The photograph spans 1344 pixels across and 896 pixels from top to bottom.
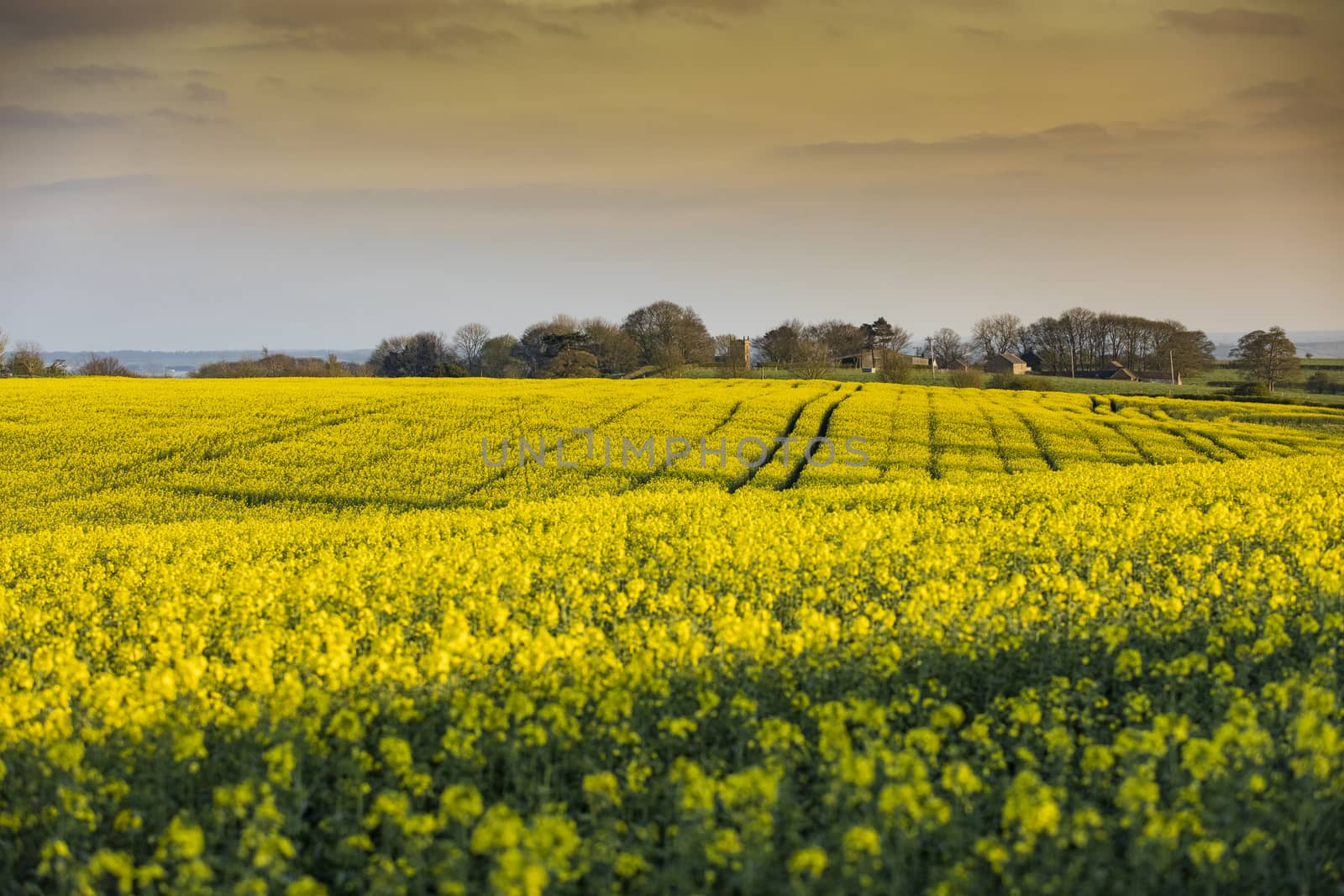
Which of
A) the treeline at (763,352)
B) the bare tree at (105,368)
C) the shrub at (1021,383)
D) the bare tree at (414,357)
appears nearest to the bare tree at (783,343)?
the treeline at (763,352)

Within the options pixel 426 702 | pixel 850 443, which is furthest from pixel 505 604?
pixel 850 443

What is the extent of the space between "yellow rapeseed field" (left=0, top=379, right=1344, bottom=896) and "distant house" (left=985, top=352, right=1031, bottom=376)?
10240 centimetres

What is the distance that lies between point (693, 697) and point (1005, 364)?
118904 millimetres

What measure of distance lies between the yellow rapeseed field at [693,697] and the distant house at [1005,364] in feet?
336

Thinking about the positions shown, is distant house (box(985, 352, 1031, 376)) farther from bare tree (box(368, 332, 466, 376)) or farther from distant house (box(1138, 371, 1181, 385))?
bare tree (box(368, 332, 466, 376))

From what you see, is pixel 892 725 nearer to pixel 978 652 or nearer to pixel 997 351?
pixel 978 652

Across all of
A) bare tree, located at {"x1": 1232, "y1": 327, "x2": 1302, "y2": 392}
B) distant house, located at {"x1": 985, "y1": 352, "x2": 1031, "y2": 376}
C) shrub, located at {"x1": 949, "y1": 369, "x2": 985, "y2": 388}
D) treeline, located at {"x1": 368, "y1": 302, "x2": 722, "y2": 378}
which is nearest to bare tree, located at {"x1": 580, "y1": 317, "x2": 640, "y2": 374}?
treeline, located at {"x1": 368, "y1": 302, "x2": 722, "y2": 378}

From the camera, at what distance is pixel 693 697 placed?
24.8ft

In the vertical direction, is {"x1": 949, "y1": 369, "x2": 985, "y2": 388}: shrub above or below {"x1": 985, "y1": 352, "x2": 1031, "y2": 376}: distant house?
below

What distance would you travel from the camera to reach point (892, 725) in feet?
24.7

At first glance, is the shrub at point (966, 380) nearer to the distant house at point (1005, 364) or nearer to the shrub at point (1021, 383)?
the shrub at point (1021, 383)

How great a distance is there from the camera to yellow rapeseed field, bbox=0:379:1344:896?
518cm

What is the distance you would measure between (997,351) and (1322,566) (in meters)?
127

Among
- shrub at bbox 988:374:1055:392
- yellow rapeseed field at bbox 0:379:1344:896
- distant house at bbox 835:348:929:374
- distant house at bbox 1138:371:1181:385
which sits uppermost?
distant house at bbox 835:348:929:374
